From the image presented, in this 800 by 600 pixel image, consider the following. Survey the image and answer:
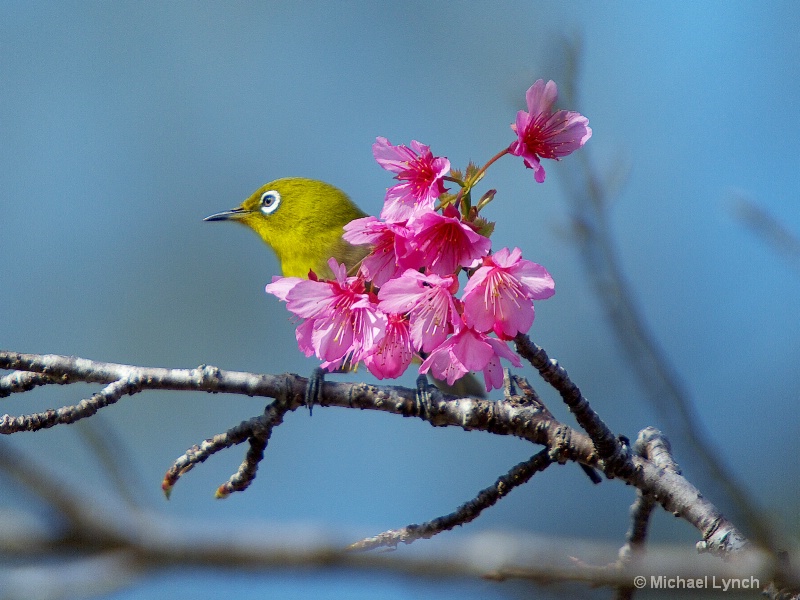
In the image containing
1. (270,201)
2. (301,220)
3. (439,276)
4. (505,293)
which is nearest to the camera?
(505,293)

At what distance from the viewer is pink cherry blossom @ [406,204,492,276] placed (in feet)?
8.99

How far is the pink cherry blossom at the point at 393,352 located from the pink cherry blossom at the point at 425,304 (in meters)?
0.21

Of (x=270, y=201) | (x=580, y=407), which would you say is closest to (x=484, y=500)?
(x=580, y=407)

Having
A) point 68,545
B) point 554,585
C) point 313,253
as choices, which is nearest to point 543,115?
point 554,585

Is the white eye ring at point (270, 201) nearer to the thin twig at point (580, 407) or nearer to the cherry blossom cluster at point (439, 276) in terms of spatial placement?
the cherry blossom cluster at point (439, 276)

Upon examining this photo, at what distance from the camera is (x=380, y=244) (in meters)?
Answer: 3.02

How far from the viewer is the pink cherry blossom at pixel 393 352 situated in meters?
3.16

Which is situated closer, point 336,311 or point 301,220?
point 336,311

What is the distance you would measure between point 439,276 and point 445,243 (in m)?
0.12

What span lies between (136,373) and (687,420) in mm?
1951

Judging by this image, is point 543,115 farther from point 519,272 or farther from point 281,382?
point 281,382

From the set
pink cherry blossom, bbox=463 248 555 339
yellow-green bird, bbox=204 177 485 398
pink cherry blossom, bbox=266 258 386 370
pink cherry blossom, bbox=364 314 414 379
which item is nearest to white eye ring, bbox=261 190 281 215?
yellow-green bird, bbox=204 177 485 398

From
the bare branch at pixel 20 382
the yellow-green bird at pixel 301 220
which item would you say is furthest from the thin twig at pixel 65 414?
the yellow-green bird at pixel 301 220

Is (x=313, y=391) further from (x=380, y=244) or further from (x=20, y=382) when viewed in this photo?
(x=20, y=382)
